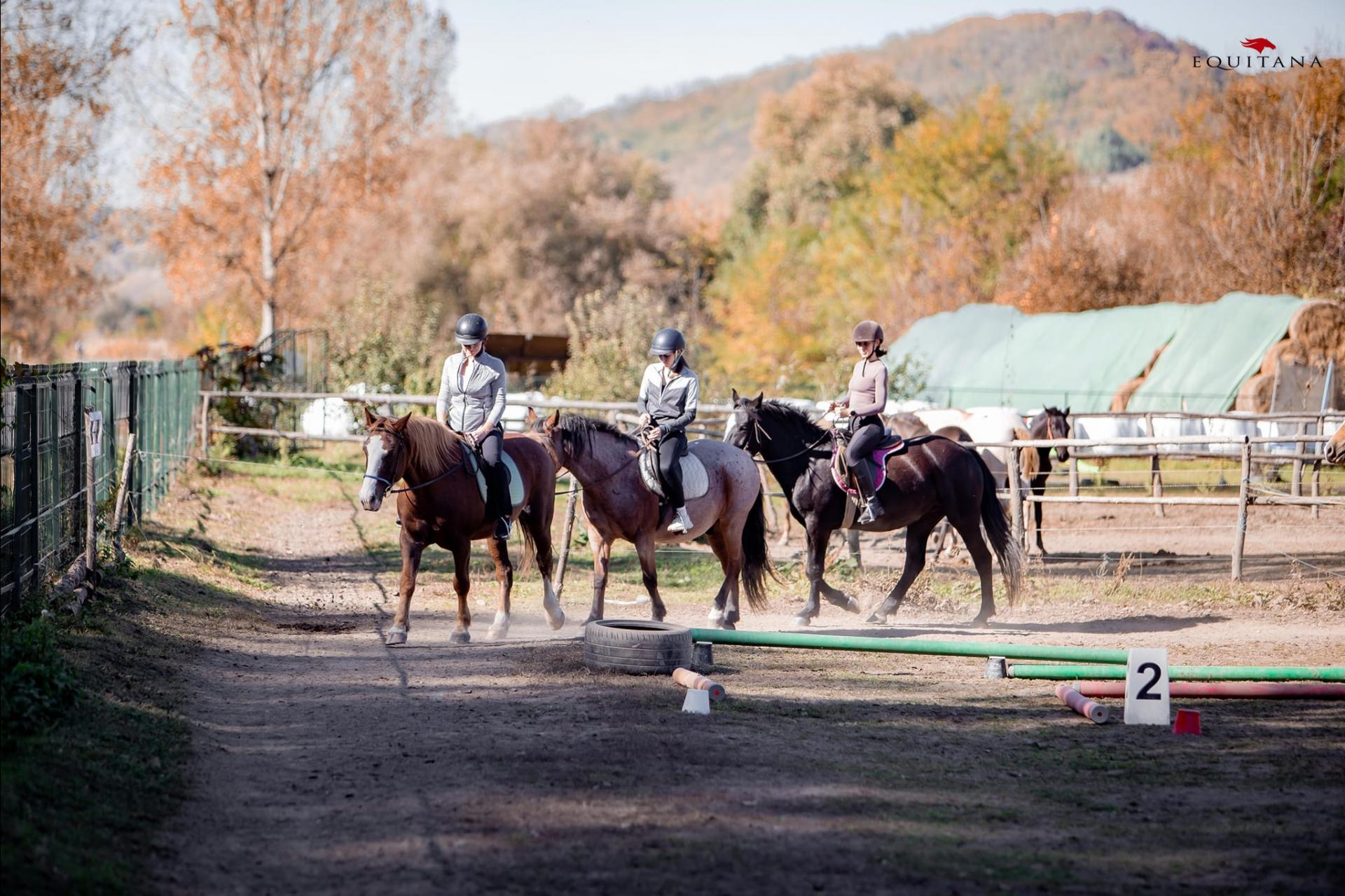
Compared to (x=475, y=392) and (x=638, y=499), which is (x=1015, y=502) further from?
(x=475, y=392)

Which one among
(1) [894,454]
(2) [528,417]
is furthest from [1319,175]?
(2) [528,417]

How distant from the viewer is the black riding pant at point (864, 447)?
35.8 feet

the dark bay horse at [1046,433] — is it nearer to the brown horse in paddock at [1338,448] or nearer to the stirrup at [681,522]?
the brown horse in paddock at [1338,448]

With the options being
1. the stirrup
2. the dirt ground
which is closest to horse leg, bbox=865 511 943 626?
the dirt ground

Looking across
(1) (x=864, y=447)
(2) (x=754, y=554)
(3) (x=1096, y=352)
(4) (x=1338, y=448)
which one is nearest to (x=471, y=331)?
(2) (x=754, y=554)

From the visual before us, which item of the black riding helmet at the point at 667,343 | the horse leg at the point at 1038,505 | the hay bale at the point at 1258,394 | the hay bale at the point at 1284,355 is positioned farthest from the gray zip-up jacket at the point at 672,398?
the hay bale at the point at 1284,355

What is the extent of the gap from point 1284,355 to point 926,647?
1854 centimetres

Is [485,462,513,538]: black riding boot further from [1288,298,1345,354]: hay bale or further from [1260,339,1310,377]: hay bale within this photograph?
[1288,298,1345,354]: hay bale

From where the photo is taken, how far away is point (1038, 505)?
1547 centimetres

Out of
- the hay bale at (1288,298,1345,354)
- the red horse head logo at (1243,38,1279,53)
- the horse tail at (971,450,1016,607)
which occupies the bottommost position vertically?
the horse tail at (971,450,1016,607)

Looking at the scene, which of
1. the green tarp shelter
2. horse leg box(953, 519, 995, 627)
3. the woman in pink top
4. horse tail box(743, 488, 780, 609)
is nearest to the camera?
the woman in pink top

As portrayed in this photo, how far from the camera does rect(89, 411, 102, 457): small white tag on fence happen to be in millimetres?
10414

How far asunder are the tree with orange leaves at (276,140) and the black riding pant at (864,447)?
25549 millimetres

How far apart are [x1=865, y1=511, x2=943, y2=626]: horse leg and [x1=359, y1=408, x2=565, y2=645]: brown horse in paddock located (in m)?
3.06
